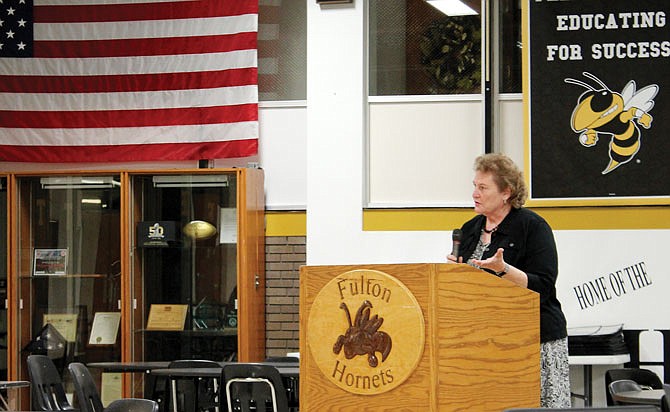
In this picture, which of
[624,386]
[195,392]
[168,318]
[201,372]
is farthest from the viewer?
[168,318]

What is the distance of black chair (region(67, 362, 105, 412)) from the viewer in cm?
570

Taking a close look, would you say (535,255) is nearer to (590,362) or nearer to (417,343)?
(417,343)

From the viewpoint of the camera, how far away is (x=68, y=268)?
29.8 ft

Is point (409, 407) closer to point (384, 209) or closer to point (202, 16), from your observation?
point (384, 209)

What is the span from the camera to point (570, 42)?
26.4 ft

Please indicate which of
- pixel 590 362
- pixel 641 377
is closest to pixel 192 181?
pixel 590 362

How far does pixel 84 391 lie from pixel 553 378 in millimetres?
2881

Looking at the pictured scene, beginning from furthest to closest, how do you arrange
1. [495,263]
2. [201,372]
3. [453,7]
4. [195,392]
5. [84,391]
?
[453,7] < [195,392] < [201,372] < [84,391] < [495,263]

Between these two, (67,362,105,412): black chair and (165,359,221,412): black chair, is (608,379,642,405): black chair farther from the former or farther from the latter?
(67,362,105,412): black chair

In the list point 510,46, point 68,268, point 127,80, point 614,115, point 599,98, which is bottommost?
point 68,268

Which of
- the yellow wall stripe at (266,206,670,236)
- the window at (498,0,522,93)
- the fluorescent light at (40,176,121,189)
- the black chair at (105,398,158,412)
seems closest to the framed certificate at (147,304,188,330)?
the yellow wall stripe at (266,206,670,236)

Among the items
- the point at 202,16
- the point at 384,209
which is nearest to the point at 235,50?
the point at 202,16

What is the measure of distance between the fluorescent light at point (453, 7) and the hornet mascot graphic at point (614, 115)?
104 cm

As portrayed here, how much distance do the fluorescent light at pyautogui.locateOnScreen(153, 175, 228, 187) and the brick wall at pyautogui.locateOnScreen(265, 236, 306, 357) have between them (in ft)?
2.23
